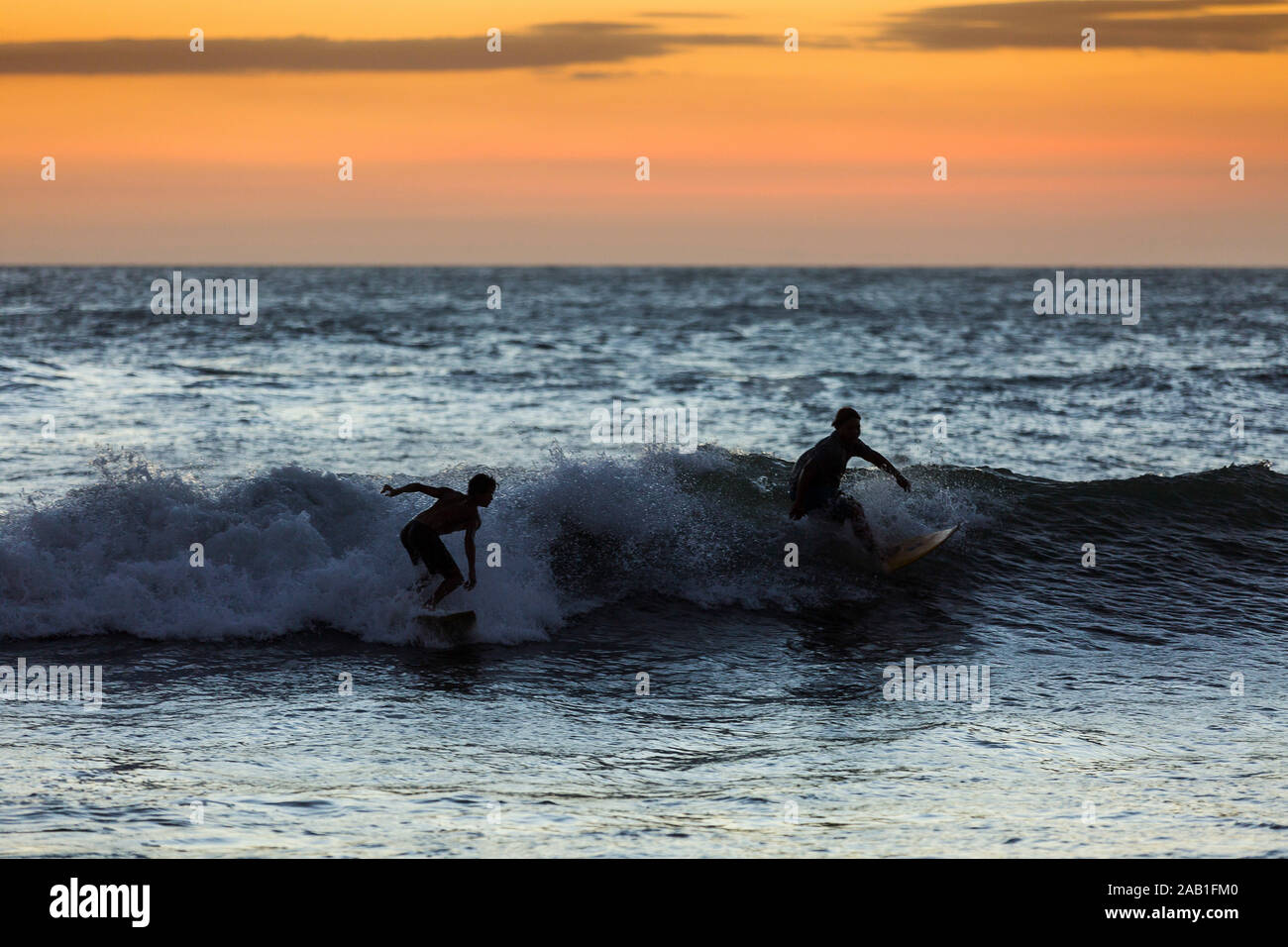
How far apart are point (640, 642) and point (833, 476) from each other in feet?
9.52

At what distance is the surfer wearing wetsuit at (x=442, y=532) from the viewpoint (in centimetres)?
1056

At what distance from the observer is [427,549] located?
34.9 feet

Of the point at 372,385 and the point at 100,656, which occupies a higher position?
the point at 372,385

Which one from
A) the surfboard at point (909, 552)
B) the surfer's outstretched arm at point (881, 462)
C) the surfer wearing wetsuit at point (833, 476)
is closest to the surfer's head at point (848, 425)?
the surfer wearing wetsuit at point (833, 476)

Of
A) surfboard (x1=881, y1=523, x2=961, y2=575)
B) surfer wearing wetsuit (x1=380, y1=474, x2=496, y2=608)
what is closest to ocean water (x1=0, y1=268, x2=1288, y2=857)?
surfer wearing wetsuit (x1=380, y1=474, x2=496, y2=608)

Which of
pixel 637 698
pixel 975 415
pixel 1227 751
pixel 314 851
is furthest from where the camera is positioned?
pixel 975 415

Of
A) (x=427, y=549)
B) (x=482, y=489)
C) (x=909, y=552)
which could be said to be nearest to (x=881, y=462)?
(x=909, y=552)

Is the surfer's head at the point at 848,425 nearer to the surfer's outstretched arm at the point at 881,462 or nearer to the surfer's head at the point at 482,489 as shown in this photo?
the surfer's outstretched arm at the point at 881,462

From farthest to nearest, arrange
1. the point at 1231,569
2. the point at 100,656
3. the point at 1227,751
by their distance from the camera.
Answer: the point at 1231,569
the point at 100,656
the point at 1227,751

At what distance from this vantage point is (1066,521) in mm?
15289

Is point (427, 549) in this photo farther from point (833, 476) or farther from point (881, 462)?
point (881, 462)
